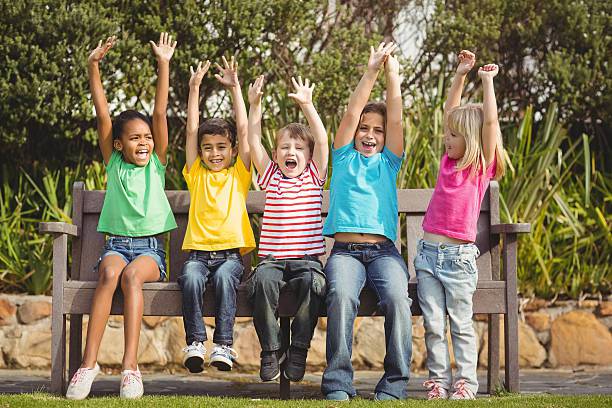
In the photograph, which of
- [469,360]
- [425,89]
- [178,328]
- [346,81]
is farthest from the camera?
[425,89]

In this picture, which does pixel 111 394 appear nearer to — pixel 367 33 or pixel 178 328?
pixel 178 328

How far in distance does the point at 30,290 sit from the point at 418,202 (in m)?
2.75

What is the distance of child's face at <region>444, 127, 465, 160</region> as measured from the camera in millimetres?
4449

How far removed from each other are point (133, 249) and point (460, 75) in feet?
5.96

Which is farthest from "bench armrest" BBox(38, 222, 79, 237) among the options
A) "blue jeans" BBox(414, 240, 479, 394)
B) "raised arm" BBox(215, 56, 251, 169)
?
"blue jeans" BBox(414, 240, 479, 394)

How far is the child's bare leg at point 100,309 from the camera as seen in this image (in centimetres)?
419

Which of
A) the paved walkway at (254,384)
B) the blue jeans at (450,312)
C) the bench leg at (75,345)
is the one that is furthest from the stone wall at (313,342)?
the blue jeans at (450,312)

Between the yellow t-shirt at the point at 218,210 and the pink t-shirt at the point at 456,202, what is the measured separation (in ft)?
3.01

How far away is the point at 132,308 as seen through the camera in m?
4.21

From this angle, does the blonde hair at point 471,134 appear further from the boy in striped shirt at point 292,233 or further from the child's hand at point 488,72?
the boy in striped shirt at point 292,233

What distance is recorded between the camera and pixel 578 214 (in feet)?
21.6

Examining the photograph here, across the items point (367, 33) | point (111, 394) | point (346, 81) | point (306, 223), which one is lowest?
point (111, 394)

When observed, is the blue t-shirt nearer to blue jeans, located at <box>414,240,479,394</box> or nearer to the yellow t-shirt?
blue jeans, located at <box>414,240,479,394</box>

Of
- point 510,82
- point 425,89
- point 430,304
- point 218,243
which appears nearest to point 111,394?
point 218,243
